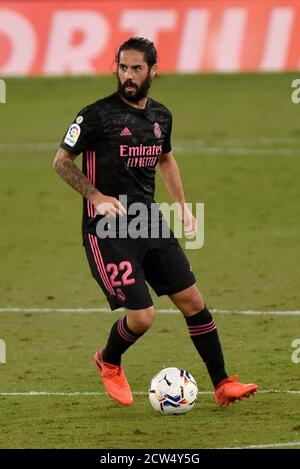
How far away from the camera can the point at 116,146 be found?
34.2 feet

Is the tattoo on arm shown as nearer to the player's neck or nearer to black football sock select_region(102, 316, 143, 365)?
the player's neck

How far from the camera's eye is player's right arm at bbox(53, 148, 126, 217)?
10.1 m

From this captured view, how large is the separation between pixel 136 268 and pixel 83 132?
115cm

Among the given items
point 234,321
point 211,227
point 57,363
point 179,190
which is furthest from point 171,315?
point 211,227

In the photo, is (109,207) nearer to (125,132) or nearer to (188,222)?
(125,132)

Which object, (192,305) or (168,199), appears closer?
(192,305)

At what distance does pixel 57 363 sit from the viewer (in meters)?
12.3

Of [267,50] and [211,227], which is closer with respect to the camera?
[211,227]

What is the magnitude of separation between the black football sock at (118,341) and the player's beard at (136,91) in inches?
69.3

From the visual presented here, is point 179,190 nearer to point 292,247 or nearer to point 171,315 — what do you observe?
point 171,315

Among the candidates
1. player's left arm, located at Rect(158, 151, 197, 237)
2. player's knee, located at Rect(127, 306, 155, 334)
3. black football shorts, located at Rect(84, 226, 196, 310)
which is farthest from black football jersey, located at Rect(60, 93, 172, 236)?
player's knee, located at Rect(127, 306, 155, 334)

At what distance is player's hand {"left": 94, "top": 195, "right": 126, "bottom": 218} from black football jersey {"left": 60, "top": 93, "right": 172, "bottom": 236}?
358 millimetres

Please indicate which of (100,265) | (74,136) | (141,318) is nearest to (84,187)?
(74,136)
